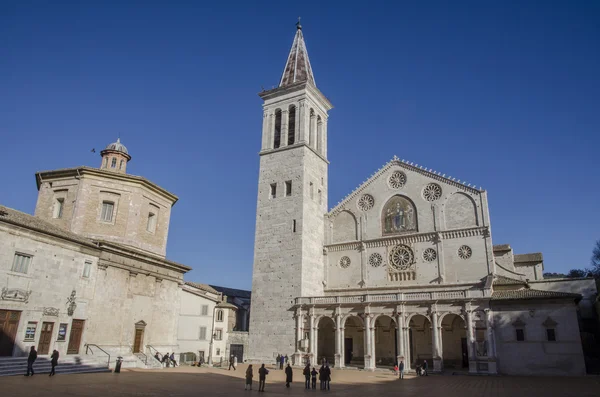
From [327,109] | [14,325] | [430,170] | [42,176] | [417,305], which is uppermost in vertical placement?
[327,109]

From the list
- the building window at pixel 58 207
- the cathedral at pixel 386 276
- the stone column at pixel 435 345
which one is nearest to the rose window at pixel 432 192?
the cathedral at pixel 386 276

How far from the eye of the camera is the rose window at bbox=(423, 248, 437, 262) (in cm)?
3618

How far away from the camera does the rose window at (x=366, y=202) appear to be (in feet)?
132

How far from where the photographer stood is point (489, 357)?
1151 inches

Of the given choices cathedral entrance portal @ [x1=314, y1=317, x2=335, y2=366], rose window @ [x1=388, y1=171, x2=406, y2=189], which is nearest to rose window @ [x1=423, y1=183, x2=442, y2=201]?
rose window @ [x1=388, y1=171, x2=406, y2=189]

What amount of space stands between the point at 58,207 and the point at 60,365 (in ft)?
40.8

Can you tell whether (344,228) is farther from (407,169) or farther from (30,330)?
(30,330)

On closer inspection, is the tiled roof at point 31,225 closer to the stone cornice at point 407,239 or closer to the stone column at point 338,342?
the stone column at point 338,342

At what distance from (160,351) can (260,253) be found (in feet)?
41.6

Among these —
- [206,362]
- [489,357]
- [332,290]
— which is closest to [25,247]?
[206,362]

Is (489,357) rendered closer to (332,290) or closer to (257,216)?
(332,290)

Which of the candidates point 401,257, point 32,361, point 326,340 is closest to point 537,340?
point 401,257

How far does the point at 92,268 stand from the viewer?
26234 millimetres

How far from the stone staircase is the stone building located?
25.0 inches
